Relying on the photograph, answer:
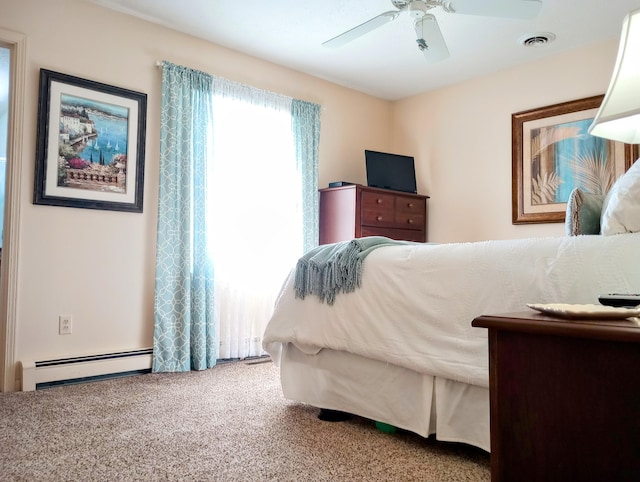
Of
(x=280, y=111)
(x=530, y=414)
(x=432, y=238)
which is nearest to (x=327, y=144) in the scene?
(x=280, y=111)

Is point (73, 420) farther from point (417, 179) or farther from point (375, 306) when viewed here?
point (417, 179)

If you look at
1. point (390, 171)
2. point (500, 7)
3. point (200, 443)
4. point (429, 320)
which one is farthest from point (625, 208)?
point (390, 171)

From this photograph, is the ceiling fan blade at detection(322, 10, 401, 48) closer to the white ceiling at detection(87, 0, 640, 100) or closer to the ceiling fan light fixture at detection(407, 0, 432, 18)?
the ceiling fan light fixture at detection(407, 0, 432, 18)

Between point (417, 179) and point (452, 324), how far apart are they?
128 inches

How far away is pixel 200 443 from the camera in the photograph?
1.79 meters

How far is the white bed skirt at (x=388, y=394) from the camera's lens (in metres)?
1.63

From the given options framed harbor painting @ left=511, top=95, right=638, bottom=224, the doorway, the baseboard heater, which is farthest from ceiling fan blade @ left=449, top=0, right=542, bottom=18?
the baseboard heater

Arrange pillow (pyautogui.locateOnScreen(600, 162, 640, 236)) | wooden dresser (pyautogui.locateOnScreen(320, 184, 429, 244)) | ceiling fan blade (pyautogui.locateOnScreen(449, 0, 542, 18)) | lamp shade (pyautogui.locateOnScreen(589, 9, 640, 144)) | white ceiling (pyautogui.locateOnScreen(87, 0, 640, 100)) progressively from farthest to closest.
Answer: wooden dresser (pyautogui.locateOnScreen(320, 184, 429, 244)) → white ceiling (pyautogui.locateOnScreen(87, 0, 640, 100)) → ceiling fan blade (pyautogui.locateOnScreen(449, 0, 542, 18)) → pillow (pyautogui.locateOnScreen(600, 162, 640, 236)) → lamp shade (pyautogui.locateOnScreen(589, 9, 640, 144))

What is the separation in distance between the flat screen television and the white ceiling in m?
0.73

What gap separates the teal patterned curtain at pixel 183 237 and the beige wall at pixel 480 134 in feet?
7.35

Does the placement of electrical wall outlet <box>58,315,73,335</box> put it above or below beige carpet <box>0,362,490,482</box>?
above

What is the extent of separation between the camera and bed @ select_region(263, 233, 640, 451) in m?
1.44

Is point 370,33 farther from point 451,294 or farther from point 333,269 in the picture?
point 451,294

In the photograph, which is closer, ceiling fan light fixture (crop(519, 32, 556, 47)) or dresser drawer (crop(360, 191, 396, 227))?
ceiling fan light fixture (crop(519, 32, 556, 47))
